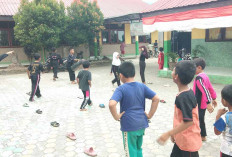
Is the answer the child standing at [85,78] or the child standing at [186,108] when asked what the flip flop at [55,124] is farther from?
the child standing at [186,108]

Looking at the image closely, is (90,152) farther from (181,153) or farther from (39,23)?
(39,23)

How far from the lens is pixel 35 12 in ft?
42.7

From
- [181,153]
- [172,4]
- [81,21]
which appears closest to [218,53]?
[172,4]

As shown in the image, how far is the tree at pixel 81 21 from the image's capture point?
15.1 m

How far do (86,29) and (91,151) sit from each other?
13.0 metres

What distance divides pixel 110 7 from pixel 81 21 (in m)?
6.58

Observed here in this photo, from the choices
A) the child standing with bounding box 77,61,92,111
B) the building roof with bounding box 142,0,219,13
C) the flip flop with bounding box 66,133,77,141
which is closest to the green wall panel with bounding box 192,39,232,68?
the building roof with bounding box 142,0,219,13

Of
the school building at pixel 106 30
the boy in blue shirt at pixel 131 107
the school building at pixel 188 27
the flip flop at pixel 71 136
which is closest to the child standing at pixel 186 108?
the boy in blue shirt at pixel 131 107

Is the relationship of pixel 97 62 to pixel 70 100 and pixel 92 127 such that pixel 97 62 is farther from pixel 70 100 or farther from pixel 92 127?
pixel 92 127

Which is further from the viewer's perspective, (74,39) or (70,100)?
(74,39)

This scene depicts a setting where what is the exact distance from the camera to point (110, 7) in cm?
2072

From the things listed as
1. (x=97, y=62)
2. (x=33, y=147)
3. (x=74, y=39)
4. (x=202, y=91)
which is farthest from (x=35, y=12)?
(x=202, y=91)

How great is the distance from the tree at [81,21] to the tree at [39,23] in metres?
1.35

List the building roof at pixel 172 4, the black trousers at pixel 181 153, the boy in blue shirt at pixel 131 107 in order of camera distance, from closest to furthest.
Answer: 1. the black trousers at pixel 181 153
2. the boy in blue shirt at pixel 131 107
3. the building roof at pixel 172 4
